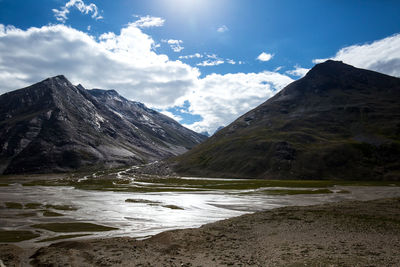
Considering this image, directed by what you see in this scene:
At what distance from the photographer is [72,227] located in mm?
38969

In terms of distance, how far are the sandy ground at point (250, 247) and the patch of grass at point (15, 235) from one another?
15.5 feet

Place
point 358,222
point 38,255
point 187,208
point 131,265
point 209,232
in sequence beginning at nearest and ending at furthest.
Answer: point 131,265
point 38,255
point 209,232
point 358,222
point 187,208

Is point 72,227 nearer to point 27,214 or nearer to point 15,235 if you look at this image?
point 15,235

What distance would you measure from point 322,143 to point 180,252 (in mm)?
184238

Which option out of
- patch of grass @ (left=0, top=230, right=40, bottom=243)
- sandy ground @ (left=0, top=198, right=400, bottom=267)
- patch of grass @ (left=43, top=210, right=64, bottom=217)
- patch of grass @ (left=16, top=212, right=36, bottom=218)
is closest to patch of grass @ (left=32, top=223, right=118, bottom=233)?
patch of grass @ (left=0, top=230, right=40, bottom=243)

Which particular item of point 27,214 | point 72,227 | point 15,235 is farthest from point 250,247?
point 27,214

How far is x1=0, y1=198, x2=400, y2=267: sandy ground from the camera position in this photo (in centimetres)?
2275

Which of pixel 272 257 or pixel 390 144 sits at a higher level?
pixel 390 144

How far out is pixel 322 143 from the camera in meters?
189

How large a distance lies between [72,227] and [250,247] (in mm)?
25760

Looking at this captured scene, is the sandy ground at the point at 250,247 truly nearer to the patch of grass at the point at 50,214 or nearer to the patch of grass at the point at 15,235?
the patch of grass at the point at 15,235

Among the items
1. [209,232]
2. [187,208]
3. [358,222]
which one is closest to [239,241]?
[209,232]

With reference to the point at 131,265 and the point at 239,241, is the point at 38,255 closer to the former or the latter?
the point at 131,265

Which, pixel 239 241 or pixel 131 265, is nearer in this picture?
pixel 131 265
